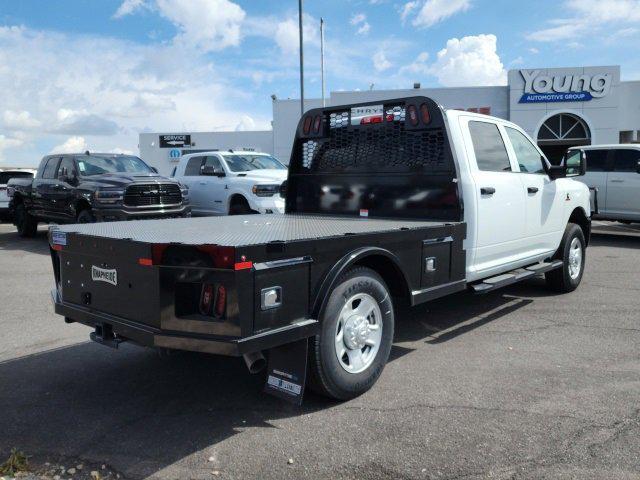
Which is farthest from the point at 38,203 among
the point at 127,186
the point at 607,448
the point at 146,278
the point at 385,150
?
the point at 607,448

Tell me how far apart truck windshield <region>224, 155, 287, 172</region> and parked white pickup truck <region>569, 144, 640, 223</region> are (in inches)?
278

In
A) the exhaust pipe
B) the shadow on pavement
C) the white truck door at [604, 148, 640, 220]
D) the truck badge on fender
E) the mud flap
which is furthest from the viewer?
the white truck door at [604, 148, 640, 220]

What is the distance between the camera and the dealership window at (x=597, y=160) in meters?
13.3

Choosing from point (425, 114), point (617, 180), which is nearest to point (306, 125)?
point (425, 114)

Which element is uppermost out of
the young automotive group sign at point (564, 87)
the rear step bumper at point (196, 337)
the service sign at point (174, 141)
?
the young automotive group sign at point (564, 87)

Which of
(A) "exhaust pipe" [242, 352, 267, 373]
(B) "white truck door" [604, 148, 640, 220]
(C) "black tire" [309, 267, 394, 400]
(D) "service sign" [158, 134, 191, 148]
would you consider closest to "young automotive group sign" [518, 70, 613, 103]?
(B) "white truck door" [604, 148, 640, 220]

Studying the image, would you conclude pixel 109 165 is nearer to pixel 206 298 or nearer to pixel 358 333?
pixel 358 333

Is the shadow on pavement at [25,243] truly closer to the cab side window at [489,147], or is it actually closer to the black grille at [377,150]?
the black grille at [377,150]

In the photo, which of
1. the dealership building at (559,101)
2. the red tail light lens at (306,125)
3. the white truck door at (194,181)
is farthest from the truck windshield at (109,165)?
the dealership building at (559,101)

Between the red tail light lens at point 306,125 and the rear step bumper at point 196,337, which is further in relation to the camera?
the red tail light lens at point 306,125

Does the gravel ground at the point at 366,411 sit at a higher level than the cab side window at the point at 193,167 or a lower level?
lower

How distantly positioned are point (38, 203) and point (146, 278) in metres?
11.4

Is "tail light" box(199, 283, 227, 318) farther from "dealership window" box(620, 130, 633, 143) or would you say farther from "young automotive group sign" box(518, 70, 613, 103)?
"dealership window" box(620, 130, 633, 143)

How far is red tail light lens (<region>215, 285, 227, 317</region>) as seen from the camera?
317cm
